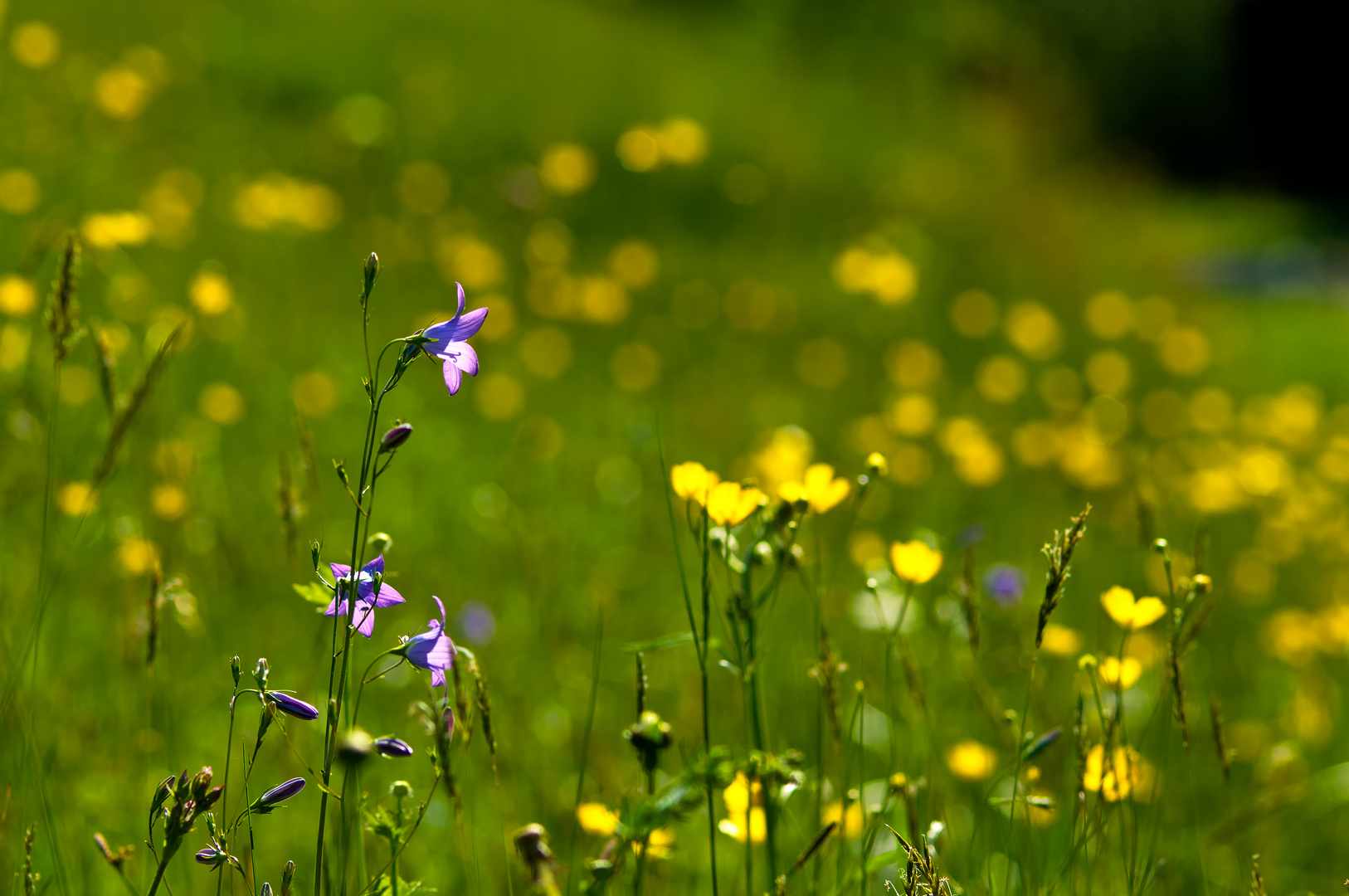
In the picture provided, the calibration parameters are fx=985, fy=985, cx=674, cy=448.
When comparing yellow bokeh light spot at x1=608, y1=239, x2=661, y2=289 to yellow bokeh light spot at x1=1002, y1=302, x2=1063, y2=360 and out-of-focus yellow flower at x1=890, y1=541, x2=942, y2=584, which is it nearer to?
yellow bokeh light spot at x1=1002, y1=302, x2=1063, y2=360

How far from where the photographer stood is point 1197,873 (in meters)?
1.72

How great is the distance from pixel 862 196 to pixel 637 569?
4.50 meters

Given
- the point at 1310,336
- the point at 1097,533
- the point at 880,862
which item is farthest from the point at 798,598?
the point at 1310,336

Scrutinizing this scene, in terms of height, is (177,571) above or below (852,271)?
below

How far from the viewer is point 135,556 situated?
1968 millimetres

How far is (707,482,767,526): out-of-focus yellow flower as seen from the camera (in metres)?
1.06

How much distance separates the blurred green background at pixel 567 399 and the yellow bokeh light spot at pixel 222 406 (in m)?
0.02

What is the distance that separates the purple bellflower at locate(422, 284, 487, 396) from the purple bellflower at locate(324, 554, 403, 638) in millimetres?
182

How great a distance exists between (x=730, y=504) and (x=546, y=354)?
2.95 m

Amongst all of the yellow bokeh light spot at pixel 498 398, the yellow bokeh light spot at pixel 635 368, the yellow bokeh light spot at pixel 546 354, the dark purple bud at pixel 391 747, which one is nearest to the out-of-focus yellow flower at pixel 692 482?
the dark purple bud at pixel 391 747

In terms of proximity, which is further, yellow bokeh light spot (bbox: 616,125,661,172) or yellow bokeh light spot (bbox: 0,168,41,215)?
yellow bokeh light spot (bbox: 616,125,661,172)

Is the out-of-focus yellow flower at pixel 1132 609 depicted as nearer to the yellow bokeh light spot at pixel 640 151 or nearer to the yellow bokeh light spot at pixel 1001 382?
the yellow bokeh light spot at pixel 1001 382

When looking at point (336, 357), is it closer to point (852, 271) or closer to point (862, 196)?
point (852, 271)

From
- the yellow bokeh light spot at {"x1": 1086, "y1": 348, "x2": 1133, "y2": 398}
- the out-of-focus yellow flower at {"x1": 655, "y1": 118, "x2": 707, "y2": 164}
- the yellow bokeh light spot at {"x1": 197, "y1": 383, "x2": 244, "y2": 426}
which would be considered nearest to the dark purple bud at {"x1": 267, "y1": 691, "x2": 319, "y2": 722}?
the yellow bokeh light spot at {"x1": 197, "y1": 383, "x2": 244, "y2": 426}
